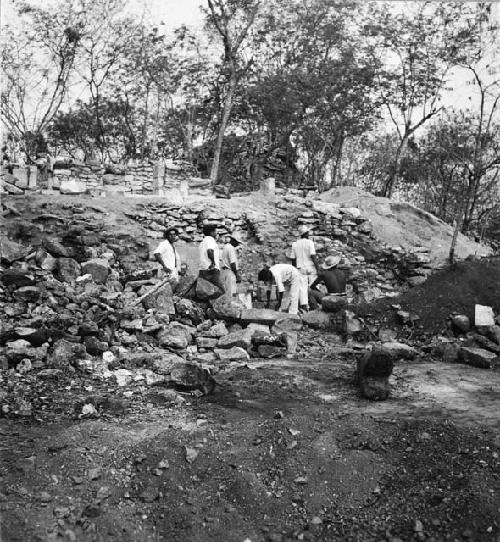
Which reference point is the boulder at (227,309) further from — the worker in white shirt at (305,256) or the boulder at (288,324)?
the worker in white shirt at (305,256)

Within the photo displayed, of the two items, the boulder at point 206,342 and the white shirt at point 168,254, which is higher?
the white shirt at point 168,254

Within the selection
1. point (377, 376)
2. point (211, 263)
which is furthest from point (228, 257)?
point (377, 376)

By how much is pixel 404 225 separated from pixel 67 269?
777cm

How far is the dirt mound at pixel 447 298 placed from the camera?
20.3ft

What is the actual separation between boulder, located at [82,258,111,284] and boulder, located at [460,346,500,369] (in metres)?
4.32

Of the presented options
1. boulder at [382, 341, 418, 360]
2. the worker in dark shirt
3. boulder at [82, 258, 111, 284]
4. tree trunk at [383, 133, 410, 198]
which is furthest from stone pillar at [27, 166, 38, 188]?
tree trunk at [383, 133, 410, 198]

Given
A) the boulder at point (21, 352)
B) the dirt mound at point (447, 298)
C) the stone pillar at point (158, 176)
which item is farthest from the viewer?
the stone pillar at point (158, 176)

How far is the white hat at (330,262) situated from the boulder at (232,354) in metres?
4.43

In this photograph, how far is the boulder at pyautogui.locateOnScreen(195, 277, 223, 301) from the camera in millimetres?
6289

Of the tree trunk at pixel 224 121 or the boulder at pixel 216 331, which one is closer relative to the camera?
the boulder at pixel 216 331

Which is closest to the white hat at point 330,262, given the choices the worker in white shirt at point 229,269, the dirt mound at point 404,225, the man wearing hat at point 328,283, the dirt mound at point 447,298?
the man wearing hat at point 328,283

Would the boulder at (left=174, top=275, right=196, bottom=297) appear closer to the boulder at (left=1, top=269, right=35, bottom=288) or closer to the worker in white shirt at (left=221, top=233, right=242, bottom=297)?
the worker in white shirt at (left=221, top=233, right=242, bottom=297)

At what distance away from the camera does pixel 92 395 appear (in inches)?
145

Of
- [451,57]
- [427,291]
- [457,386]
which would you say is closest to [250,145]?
[451,57]
